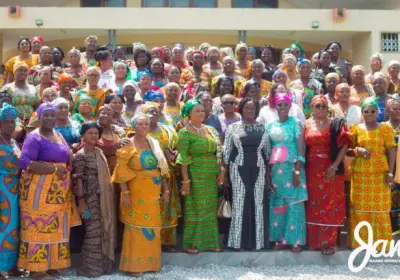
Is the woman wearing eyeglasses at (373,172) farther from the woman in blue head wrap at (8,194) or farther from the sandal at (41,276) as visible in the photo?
the woman in blue head wrap at (8,194)

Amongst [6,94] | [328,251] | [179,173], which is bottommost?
[328,251]

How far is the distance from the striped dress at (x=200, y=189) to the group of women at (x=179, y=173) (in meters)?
0.01

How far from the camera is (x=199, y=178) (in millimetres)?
6266

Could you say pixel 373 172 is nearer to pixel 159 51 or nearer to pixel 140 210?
pixel 140 210

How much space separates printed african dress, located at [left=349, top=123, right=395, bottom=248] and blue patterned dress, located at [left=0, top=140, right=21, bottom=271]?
3778mm

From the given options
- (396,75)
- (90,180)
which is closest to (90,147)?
(90,180)

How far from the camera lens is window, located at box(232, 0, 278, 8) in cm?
1823

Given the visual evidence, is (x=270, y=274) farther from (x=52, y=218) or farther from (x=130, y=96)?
(x=130, y=96)

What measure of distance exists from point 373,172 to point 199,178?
6.58 ft

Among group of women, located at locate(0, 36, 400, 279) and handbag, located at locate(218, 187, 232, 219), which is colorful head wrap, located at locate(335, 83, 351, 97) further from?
handbag, located at locate(218, 187, 232, 219)

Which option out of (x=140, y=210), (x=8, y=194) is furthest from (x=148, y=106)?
(x=8, y=194)

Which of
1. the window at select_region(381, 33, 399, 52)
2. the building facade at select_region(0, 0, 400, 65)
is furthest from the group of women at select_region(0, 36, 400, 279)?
the window at select_region(381, 33, 399, 52)

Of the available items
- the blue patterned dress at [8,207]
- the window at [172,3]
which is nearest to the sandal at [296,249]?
the blue patterned dress at [8,207]

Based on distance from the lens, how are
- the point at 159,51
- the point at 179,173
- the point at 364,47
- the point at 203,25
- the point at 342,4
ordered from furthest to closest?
the point at 342,4, the point at 364,47, the point at 203,25, the point at 159,51, the point at 179,173
